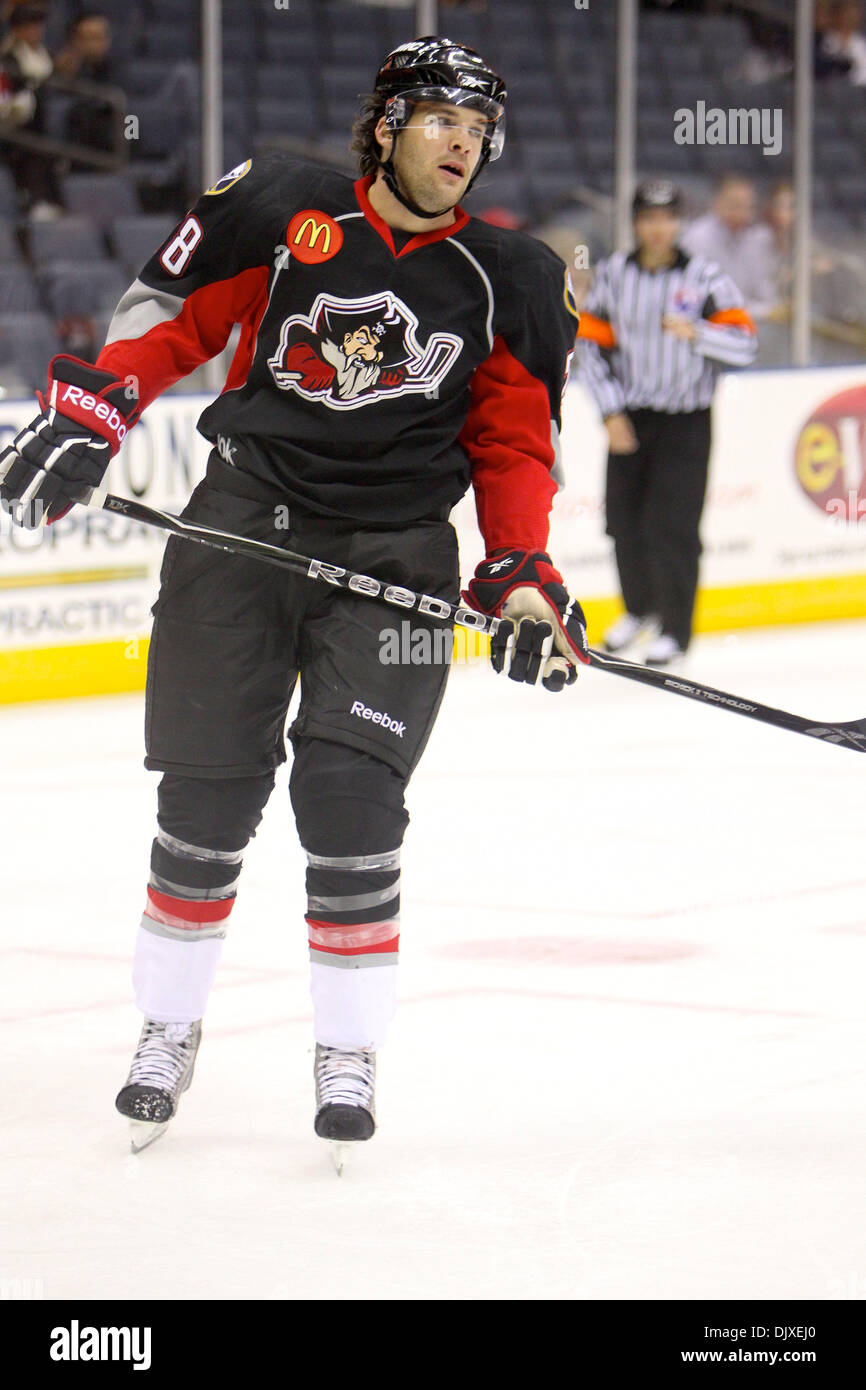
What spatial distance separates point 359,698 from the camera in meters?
2.46

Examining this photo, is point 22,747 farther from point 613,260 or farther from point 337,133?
point 337,133

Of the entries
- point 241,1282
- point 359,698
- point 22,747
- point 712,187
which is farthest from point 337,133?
point 241,1282

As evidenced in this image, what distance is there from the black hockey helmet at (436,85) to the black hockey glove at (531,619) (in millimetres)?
423

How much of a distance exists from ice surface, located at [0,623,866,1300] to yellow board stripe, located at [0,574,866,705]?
0.76m

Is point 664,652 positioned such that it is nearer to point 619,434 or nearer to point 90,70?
point 619,434

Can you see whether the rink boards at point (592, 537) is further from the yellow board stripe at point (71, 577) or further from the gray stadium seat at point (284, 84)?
the gray stadium seat at point (284, 84)

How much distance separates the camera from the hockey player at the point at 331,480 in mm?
2471

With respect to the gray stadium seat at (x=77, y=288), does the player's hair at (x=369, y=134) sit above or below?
below

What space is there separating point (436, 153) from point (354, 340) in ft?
0.75

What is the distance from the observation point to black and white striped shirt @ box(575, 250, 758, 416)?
6484 mm

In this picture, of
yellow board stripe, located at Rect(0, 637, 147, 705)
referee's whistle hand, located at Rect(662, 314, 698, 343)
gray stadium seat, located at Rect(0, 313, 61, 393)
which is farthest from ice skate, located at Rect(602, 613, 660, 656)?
gray stadium seat, located at Rect(0, 313, 61, 393)

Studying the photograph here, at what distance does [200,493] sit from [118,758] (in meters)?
2.72

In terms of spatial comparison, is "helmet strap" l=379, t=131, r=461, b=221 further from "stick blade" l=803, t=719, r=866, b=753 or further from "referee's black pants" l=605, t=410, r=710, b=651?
"referee's black pants" l=605, t=410, r=710, b=651

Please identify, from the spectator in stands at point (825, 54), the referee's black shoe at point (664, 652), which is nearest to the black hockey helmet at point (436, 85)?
the referee's black shoe at point (664, 652)
